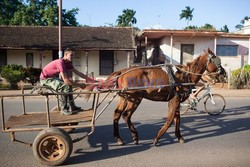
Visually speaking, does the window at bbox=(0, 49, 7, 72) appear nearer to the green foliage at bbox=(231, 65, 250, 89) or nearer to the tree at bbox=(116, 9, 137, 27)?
the green foliage at bbox=(231, 65, 250, 89)

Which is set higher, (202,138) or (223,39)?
(223,39)

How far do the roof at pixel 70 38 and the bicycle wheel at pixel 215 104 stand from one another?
11.2 m

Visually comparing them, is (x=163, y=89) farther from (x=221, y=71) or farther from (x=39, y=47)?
(x=39, y=47)

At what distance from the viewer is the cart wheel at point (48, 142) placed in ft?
14.1

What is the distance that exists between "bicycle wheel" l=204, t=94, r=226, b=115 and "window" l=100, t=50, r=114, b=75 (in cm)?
1322

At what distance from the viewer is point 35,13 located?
98.4 ft

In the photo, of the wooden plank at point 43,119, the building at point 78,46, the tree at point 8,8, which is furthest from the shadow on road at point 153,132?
the tree at point 8,8

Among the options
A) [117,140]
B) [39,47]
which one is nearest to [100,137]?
[117,140]

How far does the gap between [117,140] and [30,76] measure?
13774 mm

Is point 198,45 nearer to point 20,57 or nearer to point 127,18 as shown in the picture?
point 20,57

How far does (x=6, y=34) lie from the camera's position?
20.4 meters

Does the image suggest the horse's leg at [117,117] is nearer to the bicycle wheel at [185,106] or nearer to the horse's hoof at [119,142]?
the horse's hoof at [119,142]

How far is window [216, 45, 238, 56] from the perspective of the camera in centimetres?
2139

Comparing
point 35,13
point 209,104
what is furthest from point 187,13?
point 209,104
